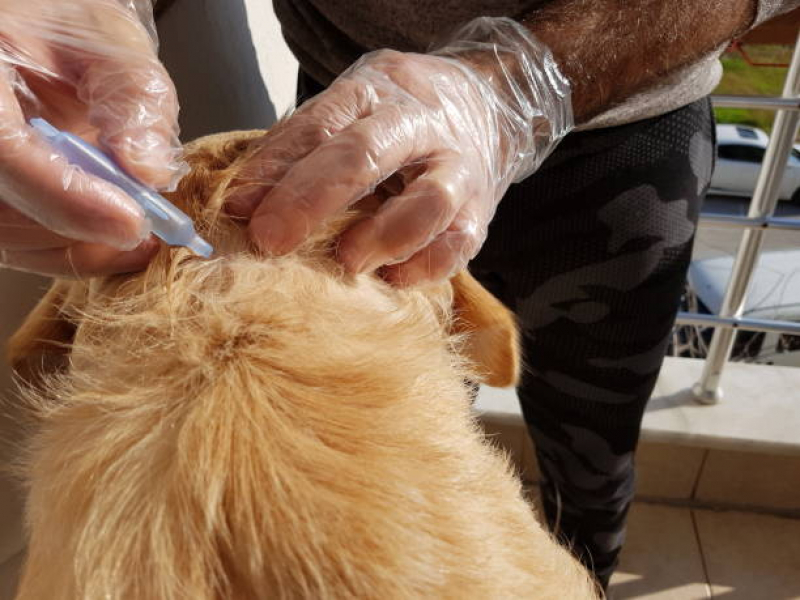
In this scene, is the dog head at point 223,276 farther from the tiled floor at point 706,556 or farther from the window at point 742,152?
the window at point 742,152

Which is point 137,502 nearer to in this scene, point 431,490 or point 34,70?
point 431,490

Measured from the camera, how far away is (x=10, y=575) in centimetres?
95

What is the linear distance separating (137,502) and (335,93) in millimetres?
437

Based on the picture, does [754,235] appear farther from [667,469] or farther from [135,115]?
[135,115]

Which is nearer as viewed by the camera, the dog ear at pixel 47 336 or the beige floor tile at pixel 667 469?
the dog ear at pixel 47 336

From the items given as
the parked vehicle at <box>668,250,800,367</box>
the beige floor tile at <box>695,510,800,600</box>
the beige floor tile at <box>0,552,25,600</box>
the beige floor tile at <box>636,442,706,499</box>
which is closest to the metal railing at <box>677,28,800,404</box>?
the beige floor tile at <box>636,442,706,499</box>

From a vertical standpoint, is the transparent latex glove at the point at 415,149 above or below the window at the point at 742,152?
above

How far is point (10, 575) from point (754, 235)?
178 centimetres

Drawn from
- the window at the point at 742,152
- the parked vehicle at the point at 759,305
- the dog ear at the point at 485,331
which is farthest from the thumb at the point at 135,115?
the window at the point at 742,152

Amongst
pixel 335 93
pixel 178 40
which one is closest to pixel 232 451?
pixel 335 93

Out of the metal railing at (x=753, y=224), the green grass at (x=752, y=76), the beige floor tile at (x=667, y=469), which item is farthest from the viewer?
the green grass at (x=752, y=76)

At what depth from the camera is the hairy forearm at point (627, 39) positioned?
0.85 m

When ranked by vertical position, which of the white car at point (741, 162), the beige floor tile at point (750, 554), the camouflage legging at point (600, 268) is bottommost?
the white car at point (741, 162)

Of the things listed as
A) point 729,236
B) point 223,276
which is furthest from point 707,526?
point 729,236
